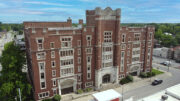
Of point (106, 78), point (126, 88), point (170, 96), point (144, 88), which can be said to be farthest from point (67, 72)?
point (144, 88)

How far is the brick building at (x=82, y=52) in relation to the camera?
1110 inches

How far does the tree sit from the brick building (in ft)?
8.27

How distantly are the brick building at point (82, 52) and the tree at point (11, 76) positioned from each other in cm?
252

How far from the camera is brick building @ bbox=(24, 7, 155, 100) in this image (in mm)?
28188

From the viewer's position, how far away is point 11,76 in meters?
26.7

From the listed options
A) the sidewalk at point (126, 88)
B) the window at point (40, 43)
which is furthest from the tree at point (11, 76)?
the sidewalk at point (126, 88)

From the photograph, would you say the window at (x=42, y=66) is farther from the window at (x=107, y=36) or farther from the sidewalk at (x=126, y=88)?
the window at (x=107, y=36)

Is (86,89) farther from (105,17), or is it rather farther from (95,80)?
(105,17)

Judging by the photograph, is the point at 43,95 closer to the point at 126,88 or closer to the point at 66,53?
the point at 66,53

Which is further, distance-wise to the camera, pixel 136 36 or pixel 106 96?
pixel 136 36

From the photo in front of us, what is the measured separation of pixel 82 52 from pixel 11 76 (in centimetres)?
1736

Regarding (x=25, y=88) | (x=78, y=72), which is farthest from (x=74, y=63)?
(x=25, y=88)

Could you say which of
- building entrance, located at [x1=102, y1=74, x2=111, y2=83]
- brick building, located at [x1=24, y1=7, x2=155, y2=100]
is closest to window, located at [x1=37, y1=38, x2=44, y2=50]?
brick building, located at [x1=24, y1=7, x2=155, y2=100]

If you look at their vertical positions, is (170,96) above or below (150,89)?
above
